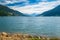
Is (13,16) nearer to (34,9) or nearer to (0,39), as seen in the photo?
(34,9)

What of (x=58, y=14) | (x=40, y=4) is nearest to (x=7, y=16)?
(x=58, y=14)

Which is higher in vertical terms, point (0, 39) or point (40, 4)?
point (40, 4)

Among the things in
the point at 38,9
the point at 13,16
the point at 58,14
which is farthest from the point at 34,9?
the point at 13,16

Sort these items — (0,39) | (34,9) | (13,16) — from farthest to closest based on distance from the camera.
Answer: (13,16)
(34,9)
(0,39)

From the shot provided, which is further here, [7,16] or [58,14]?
[7,16]

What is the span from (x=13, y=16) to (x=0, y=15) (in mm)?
4969

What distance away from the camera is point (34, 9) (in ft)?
177

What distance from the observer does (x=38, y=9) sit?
5288cm

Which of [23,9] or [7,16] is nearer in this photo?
[23,9]

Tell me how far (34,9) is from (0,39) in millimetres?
45280

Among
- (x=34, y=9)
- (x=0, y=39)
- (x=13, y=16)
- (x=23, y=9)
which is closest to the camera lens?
(x=0, y=39)

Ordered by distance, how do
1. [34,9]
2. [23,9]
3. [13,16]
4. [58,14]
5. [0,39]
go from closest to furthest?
[0,39] → [23,9] → [34,9] → [58,14] → [13,16]

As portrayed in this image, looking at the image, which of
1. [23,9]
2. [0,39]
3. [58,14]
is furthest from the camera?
[58,14]

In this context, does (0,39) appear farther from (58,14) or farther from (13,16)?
(13,16)
